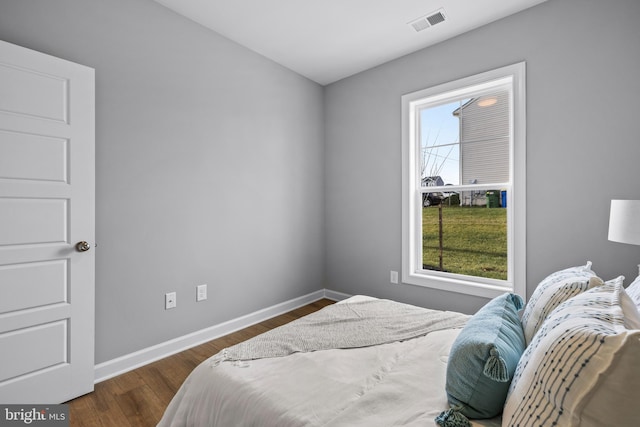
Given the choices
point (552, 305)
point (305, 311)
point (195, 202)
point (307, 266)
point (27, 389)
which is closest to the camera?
point (552, 305)

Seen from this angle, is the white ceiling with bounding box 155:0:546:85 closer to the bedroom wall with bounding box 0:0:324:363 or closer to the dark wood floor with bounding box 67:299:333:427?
the bedroom wall with bounding box 0:0:324:363

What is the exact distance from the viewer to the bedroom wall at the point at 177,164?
81.1 inches

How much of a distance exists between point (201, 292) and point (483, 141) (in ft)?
9.43

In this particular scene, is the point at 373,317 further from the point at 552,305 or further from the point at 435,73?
the point at 435,73

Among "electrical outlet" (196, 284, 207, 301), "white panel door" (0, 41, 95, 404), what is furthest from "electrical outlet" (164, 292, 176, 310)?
"white panel door" (0, 41, 95, 404)

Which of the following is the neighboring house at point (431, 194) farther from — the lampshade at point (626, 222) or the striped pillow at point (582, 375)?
the striped pillow at point (582, 375)

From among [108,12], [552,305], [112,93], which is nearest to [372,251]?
[552,305]

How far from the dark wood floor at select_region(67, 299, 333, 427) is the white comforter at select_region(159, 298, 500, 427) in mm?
630

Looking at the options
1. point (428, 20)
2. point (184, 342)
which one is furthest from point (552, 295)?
point (184, 342)

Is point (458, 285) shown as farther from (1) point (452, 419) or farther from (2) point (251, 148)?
(2) point (251, 148)

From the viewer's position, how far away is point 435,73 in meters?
2.89

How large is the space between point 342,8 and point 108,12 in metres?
1.70

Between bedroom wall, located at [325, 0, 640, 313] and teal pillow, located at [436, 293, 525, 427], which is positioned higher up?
bedroom wall, located at [325, 0, 640, 313]

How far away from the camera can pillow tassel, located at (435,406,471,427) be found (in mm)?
866
